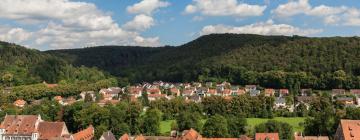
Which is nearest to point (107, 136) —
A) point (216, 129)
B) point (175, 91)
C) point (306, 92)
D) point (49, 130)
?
point (49, 130)

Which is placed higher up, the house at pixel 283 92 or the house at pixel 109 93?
the house at pixel 283 92

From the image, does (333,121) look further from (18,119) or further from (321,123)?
(18,119)

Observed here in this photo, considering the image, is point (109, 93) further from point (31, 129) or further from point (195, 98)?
point (31, 129)

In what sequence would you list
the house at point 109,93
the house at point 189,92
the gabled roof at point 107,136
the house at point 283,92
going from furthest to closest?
the house at point 189,92, the house at point 109,93, the house at point 283,92, the gabled roof at point 107,136

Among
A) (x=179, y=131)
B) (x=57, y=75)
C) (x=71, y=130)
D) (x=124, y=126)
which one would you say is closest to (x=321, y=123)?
(x=179, y=131)

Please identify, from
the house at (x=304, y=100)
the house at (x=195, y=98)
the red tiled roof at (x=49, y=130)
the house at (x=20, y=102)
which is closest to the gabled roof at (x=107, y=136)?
the red tiled roof at (x=49, y=130)

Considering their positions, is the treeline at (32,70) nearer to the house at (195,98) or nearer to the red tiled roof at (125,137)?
the house at (195,98)

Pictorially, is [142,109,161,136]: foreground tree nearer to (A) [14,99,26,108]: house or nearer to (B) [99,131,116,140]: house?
(B) [99,131,116,140]: house
